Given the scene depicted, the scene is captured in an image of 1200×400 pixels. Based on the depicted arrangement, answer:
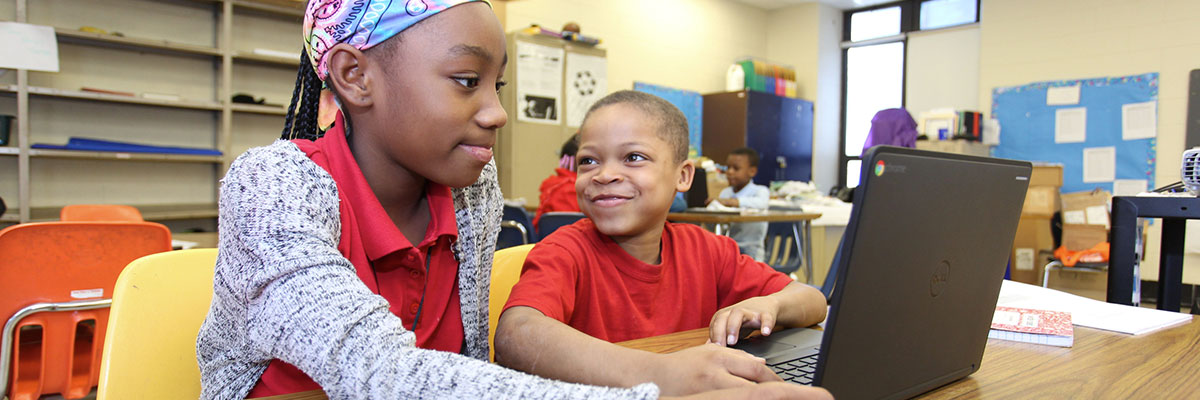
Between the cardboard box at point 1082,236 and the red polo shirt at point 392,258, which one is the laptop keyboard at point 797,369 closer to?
the red polo shirt at point 392,258

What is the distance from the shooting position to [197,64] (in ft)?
13.9

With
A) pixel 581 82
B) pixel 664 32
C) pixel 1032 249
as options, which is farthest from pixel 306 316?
pixel 664 32

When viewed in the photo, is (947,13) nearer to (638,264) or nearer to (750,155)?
(750,155)

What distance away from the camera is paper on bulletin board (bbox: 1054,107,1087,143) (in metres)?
5.70

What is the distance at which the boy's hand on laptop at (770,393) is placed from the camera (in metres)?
0.45

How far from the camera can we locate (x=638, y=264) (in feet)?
3.40

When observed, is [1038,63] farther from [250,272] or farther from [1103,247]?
[250,272]

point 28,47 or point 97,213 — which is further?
point 28,47

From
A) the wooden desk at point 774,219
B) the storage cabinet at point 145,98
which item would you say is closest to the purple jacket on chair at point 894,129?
the wooden desk at point 774,219

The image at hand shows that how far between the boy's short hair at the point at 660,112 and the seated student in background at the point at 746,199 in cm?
280

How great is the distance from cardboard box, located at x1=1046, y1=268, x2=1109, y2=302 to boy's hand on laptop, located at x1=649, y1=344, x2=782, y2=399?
4.92 m

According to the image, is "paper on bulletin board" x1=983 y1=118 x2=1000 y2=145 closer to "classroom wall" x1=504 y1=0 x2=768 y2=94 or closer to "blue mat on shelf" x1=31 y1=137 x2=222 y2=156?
"classroom wall" x1=504 y1=0 x2=768 y2=94

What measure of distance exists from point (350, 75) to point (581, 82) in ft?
15.5

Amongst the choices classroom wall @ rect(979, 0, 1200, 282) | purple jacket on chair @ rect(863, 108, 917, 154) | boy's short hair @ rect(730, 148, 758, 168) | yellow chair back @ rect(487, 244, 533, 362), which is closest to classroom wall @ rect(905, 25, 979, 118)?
classroom wall @ rect(979, 0, 1200, 282)
